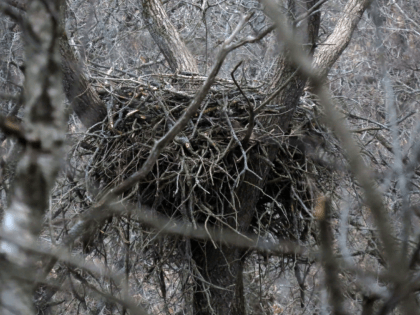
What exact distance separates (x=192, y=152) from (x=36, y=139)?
1650 mm

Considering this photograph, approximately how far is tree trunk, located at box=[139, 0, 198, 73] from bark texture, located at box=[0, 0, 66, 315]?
2.89m

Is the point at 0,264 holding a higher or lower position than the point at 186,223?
lower

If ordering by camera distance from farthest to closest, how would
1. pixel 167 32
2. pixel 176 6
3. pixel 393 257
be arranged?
pixel 176 6 → pixel 167 32 → pixel 393 257

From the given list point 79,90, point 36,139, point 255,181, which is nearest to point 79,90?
point 79,90

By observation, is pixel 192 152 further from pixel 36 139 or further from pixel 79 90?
pixel 36 139

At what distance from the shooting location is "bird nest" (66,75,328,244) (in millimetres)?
2771

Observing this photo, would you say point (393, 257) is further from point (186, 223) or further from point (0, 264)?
point (186, 223)

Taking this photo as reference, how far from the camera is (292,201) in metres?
3.15

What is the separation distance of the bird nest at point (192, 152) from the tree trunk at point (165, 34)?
84 cm

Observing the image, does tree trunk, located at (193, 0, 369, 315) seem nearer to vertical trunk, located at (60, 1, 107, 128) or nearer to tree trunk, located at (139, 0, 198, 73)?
vertical trunk, located at (60, 1, 107, 128)

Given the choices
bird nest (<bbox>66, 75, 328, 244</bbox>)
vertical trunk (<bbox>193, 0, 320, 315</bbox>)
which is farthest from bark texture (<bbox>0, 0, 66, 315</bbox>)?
vertical trunk (<bbox>193, 0, 320, 315</bbox>)

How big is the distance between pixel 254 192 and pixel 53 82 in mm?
2088

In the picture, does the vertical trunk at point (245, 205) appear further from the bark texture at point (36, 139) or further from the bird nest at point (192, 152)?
the bark texture at point (36, 139)

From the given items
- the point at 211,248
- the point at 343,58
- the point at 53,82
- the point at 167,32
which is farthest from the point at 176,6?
the point at 53,82
